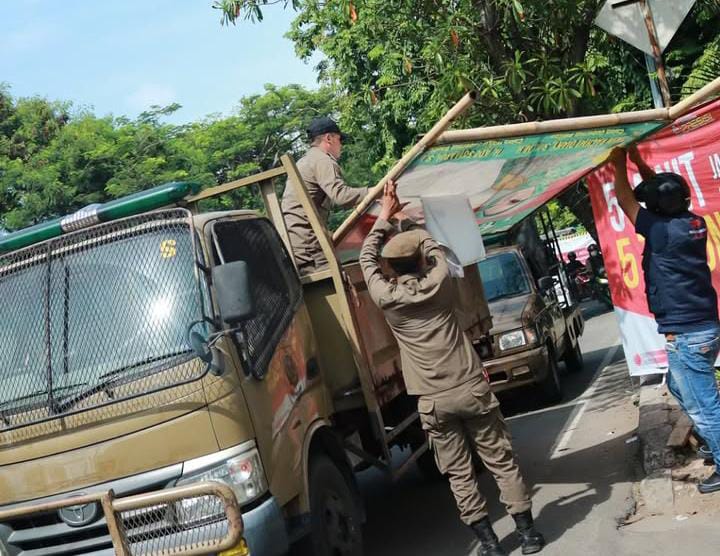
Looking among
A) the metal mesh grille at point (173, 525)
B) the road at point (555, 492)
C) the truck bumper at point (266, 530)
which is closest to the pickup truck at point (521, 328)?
the road at point (555, 492)

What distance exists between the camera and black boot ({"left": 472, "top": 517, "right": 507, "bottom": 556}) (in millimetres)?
5516

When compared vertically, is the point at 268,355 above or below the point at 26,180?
below

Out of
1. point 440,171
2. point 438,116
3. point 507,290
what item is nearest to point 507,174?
point 440,171

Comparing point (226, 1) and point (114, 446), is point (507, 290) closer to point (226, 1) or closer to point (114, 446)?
point (226, 1)

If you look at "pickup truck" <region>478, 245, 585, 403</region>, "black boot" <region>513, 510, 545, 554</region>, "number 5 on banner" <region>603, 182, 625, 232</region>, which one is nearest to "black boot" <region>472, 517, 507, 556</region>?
"black boot" <region>513, 510, 545, 554</region>

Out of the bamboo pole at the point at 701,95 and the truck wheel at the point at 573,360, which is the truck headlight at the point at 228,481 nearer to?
the bamboo pole at the point at 701,95

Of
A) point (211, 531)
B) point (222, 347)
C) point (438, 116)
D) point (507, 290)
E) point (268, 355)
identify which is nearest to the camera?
point (211, 531)

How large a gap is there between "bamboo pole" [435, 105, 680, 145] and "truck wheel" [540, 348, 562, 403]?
5.74 metres

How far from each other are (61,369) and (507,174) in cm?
336

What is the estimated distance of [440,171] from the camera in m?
6.05

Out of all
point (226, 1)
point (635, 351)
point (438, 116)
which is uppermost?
point (226, 1)

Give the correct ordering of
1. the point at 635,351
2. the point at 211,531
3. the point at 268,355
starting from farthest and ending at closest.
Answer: the point at 635,351
the point at 268,355
the point at 211,531

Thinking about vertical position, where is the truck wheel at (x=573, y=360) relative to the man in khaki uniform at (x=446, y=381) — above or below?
below

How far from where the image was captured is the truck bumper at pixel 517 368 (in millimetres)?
10281
